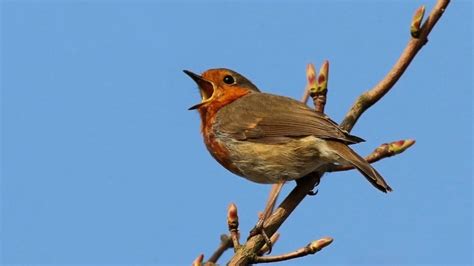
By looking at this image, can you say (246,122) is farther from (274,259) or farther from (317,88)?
(274,259)

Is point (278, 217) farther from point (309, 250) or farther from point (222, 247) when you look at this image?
point (309, 250)

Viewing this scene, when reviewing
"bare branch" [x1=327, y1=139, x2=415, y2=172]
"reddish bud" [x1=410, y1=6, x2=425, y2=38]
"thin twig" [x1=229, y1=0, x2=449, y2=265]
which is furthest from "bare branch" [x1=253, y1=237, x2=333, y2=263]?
"reddish bud" [x1=410, y1=6, x2=425, y2=38]

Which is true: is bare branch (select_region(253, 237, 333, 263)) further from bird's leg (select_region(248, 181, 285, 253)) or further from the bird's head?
the bird's head

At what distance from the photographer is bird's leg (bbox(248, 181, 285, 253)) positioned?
3796 millimetres

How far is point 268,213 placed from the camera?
4203 millimetres

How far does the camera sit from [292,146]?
17.1ft

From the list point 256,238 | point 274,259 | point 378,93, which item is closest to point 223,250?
point 256,238

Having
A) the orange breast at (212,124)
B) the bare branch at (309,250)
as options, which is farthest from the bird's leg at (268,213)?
the orange breast at (212,124)

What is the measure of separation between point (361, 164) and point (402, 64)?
97 centimetres

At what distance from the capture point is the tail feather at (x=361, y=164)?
4195 millimetres

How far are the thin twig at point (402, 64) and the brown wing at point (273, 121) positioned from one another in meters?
0.64

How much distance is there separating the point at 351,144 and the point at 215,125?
142cm

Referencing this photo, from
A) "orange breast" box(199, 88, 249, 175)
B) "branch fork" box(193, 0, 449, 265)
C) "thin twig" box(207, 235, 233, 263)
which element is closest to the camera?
"branch fork" box(193, 0, 449, 265)

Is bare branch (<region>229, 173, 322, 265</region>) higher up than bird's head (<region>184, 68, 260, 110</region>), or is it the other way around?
bird's head (<region>184, 68, 260, 110</region>)
